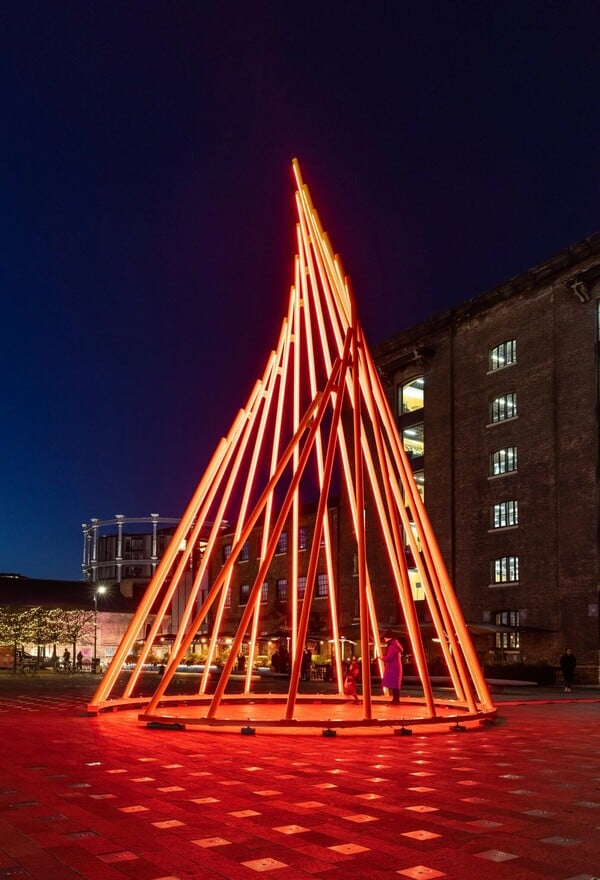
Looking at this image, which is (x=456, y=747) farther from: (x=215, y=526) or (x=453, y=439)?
(x=453, y=439)

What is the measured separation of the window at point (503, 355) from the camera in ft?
153

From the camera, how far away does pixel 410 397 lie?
184 ft

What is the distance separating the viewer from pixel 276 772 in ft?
39.4

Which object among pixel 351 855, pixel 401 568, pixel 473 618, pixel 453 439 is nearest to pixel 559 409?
pixel 453 439

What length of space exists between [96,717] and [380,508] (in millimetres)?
8343

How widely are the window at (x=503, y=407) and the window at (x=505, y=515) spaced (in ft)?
14.9

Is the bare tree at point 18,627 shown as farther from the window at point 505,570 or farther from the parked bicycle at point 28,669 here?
the window at point 505,570

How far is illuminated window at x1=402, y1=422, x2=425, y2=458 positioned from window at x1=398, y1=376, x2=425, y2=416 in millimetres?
1270

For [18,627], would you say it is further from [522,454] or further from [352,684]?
[352,684]

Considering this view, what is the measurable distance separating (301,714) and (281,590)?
4188 cm

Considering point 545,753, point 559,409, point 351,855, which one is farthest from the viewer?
point 559,409

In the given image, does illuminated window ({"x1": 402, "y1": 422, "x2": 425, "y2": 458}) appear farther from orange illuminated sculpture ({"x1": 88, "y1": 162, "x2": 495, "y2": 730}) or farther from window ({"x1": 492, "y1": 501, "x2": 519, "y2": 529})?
orange illuminated sculpture ({"x1": 88, "y1": 162, "x2": 495, "y2": 730})

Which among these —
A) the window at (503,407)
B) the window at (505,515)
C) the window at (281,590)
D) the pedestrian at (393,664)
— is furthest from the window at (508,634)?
the pedestrian at (393,664)

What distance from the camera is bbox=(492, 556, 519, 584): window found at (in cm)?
4441
